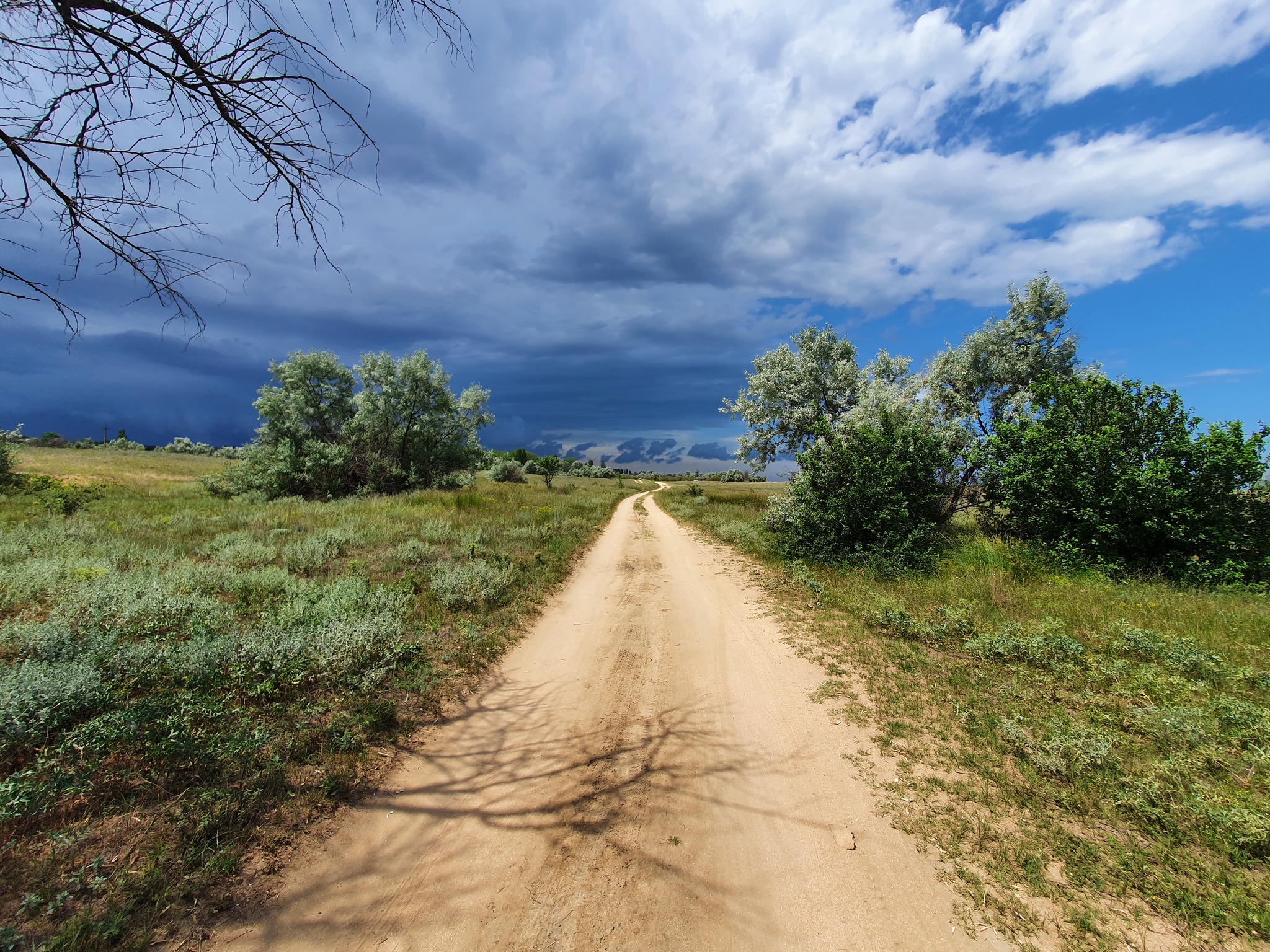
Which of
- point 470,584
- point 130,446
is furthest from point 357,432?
point 130,446

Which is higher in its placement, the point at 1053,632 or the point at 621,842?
the point at 1053,632

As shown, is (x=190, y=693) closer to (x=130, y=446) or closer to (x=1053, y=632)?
(x=1053, y=632)

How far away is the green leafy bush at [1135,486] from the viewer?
9281mm

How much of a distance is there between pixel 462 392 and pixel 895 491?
87.9ft


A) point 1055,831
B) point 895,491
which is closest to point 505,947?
point 1055,831

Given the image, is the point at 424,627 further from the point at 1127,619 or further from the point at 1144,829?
the point at 1127,619

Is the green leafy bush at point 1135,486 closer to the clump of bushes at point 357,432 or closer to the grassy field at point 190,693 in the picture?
the grassy field at point 190,693

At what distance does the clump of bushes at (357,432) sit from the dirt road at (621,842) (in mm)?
25307

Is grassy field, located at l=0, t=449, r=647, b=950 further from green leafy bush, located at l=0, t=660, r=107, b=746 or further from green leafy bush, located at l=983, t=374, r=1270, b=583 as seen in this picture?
green leafy bush, located at l=983, t=374, r=1270, b=583

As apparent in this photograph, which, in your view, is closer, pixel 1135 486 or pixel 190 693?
pixel 190 693

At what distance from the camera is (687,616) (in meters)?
8.45

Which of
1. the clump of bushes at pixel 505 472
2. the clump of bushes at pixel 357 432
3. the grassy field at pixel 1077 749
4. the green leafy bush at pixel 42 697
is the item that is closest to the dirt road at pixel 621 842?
the grassy field at pixel 1077 749

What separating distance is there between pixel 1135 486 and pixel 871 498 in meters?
5.11

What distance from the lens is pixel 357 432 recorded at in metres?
27.2
